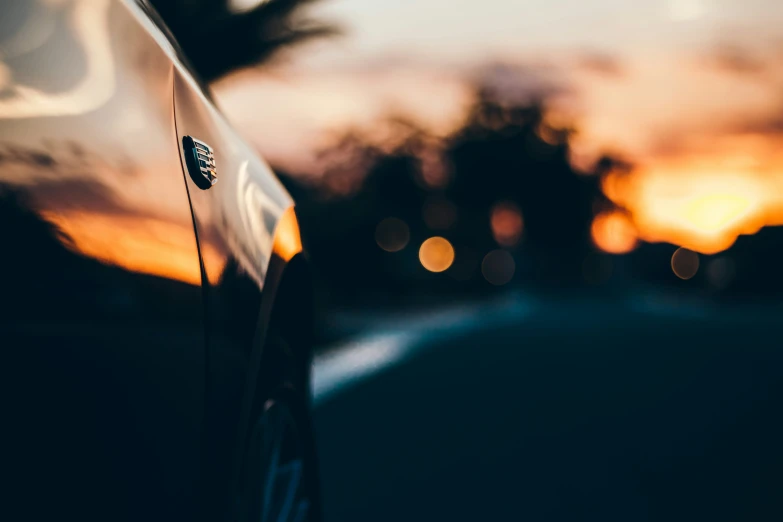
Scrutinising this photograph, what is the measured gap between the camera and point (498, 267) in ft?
327

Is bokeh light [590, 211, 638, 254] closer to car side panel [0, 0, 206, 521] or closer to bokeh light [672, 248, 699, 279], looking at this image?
bokeh light [672, 248, 699, 279]

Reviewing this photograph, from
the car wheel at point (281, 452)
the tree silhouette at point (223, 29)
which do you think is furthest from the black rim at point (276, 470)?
the tree silhouette at point (223, 29)

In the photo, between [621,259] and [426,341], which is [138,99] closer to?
[426,341]

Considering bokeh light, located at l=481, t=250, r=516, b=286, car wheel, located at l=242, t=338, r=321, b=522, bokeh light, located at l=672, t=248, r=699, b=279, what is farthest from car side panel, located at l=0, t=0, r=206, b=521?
bokeh light, located at l=672, t=248, r=699, b=279

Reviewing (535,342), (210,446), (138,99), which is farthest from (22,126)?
(535,342)

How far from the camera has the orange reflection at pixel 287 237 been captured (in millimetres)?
2584

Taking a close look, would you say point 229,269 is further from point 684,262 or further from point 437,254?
point 684,262

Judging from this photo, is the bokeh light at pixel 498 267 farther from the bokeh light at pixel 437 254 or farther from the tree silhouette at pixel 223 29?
the tree silhouette at pixel 223 29

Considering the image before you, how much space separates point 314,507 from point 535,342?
45.4 ft

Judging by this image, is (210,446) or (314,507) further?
(314,507)

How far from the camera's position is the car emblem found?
2.00m

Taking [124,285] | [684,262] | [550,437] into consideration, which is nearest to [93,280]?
[124,285]

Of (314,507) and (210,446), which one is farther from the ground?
(210,446)

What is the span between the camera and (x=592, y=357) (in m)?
13.0
